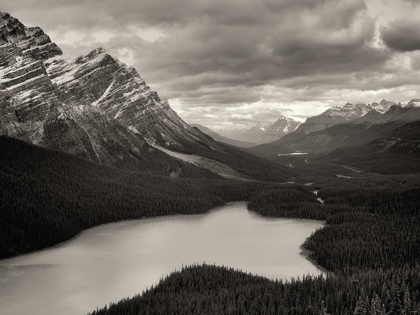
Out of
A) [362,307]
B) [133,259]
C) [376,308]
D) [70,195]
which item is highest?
[70,195]

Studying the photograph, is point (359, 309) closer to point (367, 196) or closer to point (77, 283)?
point (77, 283)

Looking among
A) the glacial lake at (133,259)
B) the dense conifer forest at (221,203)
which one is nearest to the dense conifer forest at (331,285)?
the dense conifer forest at (221,203)

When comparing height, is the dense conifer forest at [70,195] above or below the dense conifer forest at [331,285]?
above

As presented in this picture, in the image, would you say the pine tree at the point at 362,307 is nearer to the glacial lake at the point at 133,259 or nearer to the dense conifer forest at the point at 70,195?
the glacial lake at the point at 133,259

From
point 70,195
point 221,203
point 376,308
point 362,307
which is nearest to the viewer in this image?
point 376,308

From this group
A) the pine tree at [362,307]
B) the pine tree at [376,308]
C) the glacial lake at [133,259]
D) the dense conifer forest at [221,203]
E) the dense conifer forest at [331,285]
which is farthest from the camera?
A: the glacial lake at [133,259]

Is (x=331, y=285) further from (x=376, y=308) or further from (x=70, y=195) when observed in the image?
(x=70, y=195)

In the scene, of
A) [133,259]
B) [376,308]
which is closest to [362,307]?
[376,308]

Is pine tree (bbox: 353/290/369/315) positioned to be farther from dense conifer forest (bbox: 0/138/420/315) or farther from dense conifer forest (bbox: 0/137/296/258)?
dense conifer forest (bbox: 0/137/296/258)

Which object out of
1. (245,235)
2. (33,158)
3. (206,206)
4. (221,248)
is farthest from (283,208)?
(33,158)

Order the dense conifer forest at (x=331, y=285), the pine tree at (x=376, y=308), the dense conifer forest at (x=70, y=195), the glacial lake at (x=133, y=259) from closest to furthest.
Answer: the pine tree at (x=376, y=308), the dense conifer forest at (x=331, y=285), the glacial lake at (x=133, y=259), the dense conifer forest at (x=70, y=195)
